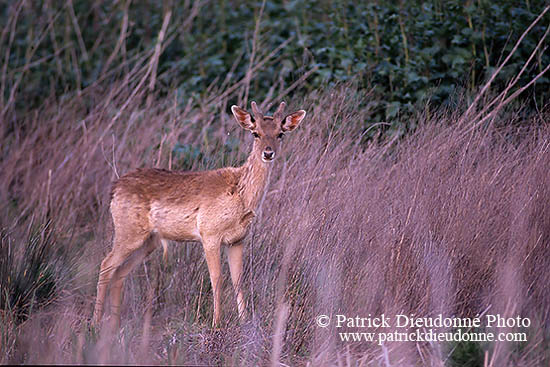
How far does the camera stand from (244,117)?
6.17m

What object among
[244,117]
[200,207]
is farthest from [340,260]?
[244,117]

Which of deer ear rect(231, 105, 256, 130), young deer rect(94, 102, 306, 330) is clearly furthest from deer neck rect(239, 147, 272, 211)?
deer ear rect(231, 105, 256, 130)

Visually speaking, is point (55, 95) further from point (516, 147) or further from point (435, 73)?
point (516, 147)

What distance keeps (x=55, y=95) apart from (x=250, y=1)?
3.02 meters

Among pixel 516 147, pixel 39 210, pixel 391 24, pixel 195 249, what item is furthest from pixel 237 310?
pixel 391 24

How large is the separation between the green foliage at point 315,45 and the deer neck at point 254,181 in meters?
1.65

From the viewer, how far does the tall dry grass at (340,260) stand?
505cm

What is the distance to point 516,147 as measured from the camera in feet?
21.6

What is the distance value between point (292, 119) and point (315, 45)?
361 cm

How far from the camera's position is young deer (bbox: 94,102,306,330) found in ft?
19.3

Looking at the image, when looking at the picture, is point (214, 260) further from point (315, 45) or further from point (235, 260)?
point (315, 45)

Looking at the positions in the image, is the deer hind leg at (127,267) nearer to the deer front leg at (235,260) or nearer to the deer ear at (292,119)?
the deer front leg at (235,260)

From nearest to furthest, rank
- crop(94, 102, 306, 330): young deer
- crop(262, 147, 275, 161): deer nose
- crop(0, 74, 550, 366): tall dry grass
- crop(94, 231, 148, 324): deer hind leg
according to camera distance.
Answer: crop(0, 74, 550, 366): tall dry grass
crop(262, 147, 275, 161): deer nose
crop(94, 102, 306, 330): young deer
crop(94, 231, 148, 324): deer hind leg

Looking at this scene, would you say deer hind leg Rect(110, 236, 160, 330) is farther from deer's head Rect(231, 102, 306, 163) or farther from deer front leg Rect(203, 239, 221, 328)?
deer's head Rect(231, 102, 306, 163)
